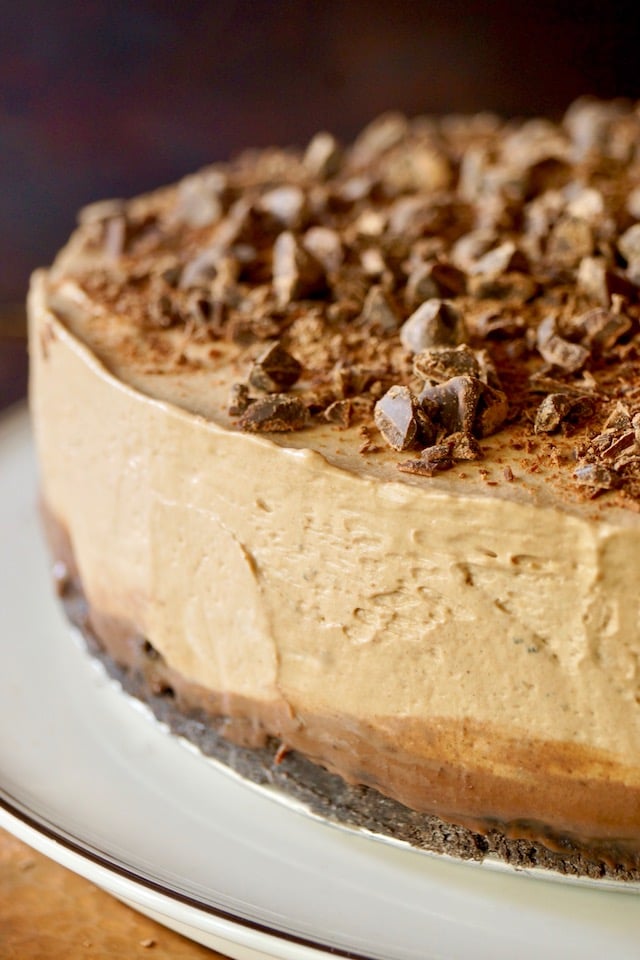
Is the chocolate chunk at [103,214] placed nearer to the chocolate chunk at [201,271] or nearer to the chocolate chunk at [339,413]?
the chocolate chunk at [201,271]

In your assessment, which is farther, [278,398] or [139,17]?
[139,17]

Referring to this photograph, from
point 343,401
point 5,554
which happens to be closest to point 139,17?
point 5,554

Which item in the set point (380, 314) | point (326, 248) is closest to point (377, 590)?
point (380, 314)

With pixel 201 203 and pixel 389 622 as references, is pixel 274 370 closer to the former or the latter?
pixel 389 622

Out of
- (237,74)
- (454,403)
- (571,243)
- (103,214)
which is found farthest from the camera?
(237,74)

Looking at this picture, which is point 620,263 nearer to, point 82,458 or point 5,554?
point 82,458

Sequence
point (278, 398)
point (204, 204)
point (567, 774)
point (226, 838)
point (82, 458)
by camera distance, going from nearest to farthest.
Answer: point (567, 774), point (278, 398), point (226, 838), point (82, 458), point (204, 204)
